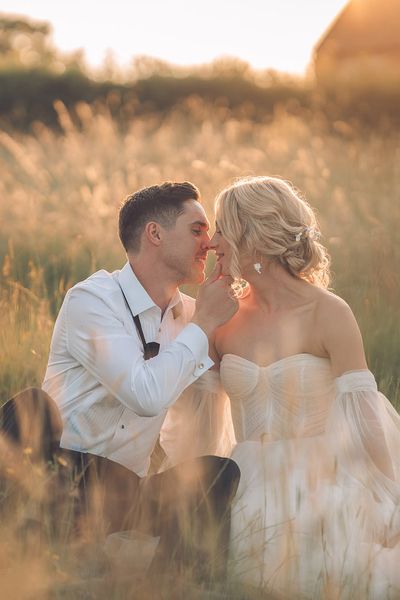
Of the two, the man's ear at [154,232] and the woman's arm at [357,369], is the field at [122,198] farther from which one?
the man's ear at [154,232]

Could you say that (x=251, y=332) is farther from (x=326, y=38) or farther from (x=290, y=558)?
(x=326, y=38)

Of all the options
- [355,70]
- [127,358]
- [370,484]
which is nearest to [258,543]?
[370,484]

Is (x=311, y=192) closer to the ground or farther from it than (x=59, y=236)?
farther from it

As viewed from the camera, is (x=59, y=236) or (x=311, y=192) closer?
(x=59, y=236)

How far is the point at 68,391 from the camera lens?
3939mm

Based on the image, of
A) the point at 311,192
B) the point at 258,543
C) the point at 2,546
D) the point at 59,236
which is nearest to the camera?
the point at 2,546

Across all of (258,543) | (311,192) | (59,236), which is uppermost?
(311,192)

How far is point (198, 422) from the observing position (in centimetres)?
Result: 425

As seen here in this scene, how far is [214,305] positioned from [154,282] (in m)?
0.41

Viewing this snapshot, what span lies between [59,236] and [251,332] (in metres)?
4.10

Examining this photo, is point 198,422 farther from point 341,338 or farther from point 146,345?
point 341,338

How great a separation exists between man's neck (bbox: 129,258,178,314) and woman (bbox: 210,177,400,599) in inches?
11.2

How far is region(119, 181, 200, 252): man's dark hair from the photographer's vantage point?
165 inches

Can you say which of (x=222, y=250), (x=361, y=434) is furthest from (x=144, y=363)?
(x=361, y=434)
